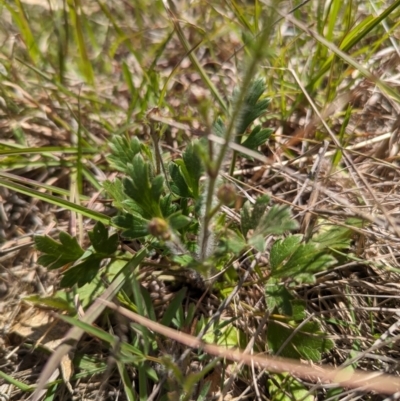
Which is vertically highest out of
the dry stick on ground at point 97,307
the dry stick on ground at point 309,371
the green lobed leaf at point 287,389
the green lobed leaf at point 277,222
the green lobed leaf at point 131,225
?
the green lobed leaf at point 277,222

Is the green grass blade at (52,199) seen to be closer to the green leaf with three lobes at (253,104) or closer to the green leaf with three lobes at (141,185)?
the green leaf with three lobes at (141,185)

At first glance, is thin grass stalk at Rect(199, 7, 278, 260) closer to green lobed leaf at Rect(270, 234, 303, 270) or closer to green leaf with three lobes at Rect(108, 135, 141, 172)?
green lobed leaf at Rect(270, 234, 303, 270)

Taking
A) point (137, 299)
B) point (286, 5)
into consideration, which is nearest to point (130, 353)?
point (137, 299)

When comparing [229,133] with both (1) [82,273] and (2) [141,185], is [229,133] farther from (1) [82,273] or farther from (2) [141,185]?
(1) [82,273]

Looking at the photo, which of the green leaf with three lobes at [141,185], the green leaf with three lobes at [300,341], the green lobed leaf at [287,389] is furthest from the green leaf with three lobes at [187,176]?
the green lobed leaf at [287,389]

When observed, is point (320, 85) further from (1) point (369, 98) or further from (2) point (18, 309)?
(2) point (18, 309)

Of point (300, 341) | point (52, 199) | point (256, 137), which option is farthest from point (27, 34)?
point (300, 341)
